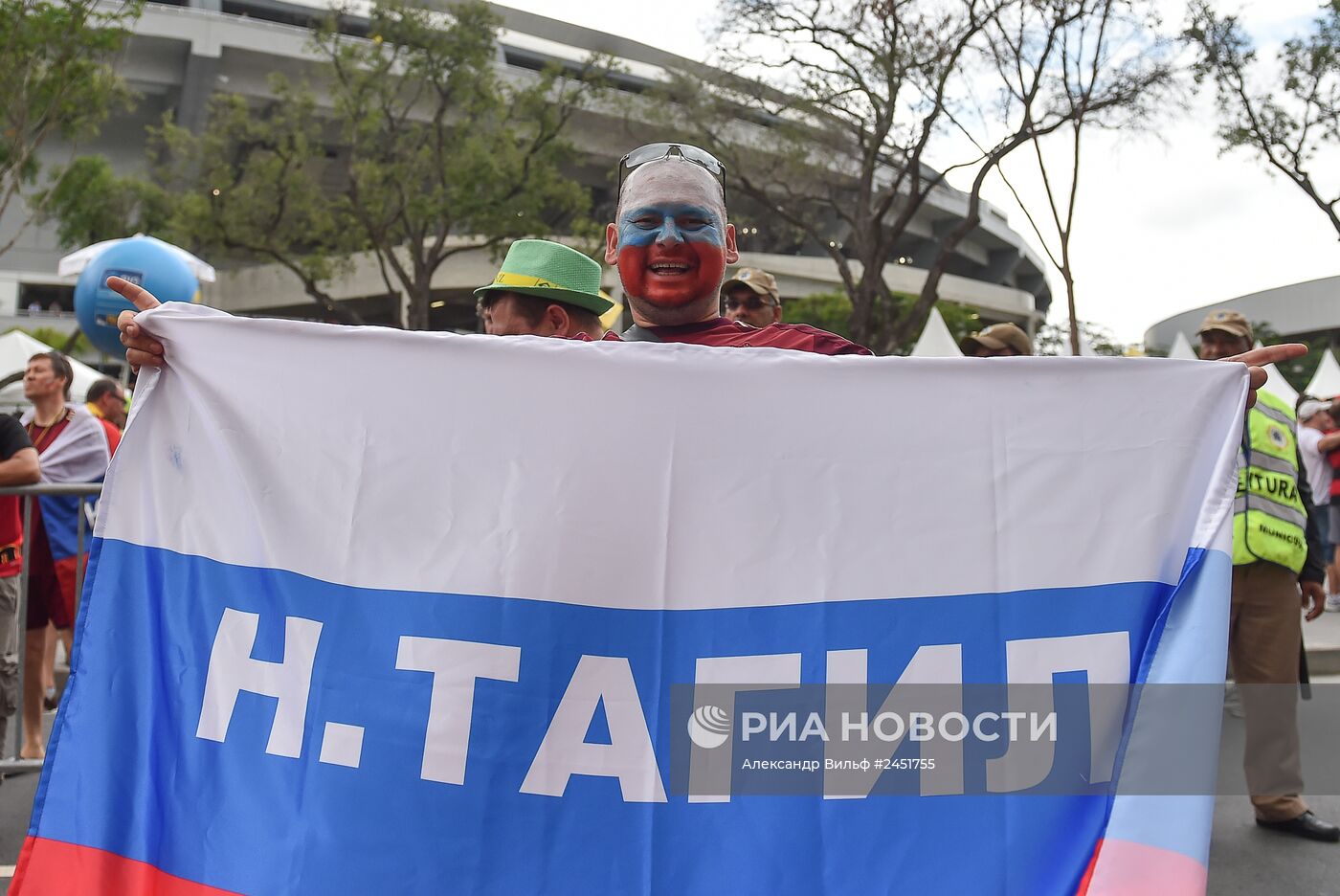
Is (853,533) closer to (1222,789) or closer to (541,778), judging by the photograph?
(541,778)

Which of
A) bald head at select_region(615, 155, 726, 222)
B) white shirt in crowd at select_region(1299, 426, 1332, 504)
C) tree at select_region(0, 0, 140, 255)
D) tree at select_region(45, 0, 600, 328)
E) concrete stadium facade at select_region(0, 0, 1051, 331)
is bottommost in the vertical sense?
bald head at select_region(615, 155, 726, 222)

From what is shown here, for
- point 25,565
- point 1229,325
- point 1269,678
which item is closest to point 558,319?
point 1229,325

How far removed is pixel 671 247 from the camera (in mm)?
2523

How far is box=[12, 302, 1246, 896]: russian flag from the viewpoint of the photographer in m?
2.07

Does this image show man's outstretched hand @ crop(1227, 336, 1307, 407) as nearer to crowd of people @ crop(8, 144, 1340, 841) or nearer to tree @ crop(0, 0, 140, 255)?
crowd of people @ crop(8, 144, 1340, 841)

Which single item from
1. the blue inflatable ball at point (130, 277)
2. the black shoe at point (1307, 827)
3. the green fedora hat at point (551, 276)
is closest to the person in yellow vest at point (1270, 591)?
the black shoe at point (1307, 827)

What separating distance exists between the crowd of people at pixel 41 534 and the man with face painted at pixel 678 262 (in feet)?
12.3

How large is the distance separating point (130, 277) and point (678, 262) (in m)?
9.19

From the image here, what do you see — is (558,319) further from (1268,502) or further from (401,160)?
(401,160)

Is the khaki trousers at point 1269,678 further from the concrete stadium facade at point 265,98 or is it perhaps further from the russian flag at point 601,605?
the concrete stadium facade at point 265,98

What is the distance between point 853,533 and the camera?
2223 mm

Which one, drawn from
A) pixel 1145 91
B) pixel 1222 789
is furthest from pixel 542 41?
pixel 1222 789

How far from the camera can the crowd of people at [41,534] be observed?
5.18 meters

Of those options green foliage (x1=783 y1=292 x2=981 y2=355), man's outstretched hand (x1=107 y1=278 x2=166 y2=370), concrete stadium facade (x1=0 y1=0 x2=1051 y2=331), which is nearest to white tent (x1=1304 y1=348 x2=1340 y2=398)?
concrete stadium facade (x1=0 y1=0 x2=1051 y2=331)
